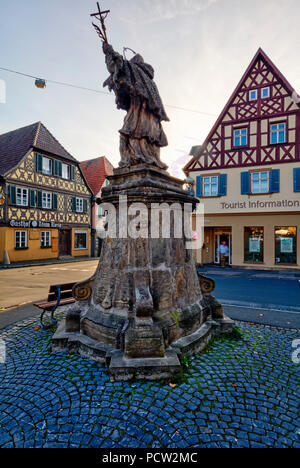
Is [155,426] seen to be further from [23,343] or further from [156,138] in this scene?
[156,138]

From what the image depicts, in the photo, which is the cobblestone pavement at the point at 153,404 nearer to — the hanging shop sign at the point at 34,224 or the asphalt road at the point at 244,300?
the asphalt road at the point at 244,300

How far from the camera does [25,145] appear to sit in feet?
60.1

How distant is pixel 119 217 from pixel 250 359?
2886 millimetres

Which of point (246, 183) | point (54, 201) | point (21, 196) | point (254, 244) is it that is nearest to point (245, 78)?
point (246, 183)

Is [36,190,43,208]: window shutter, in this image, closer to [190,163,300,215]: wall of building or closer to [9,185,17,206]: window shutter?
[9,185,17,206]: window shutter

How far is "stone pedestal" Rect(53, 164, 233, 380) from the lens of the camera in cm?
329

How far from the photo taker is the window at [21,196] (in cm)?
1717

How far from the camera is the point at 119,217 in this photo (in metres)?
3.91

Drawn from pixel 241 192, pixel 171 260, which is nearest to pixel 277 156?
pixel 241 192

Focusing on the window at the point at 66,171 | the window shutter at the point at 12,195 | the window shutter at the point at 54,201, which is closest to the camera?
the window shutter at the point at 12,195

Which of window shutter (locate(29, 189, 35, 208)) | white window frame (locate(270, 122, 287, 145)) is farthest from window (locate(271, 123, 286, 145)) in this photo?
→ window shutter (locate(29, 189, 35, 208))

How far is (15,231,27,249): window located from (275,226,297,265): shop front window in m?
17.1

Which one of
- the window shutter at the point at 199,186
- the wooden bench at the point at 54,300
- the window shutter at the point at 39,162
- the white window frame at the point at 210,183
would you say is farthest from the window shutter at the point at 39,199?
the wooden bench at the point at 54,300

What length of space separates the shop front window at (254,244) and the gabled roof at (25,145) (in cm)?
1585
